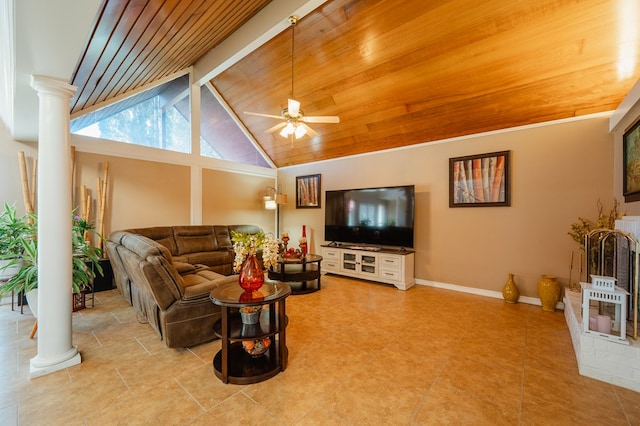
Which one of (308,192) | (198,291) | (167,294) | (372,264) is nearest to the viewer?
(167,294)

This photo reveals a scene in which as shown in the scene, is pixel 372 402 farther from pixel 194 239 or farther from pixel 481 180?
pixel 194 239

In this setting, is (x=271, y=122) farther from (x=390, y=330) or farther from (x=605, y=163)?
(x=605, y=163)

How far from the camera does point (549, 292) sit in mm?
3561

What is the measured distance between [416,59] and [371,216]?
282 centimetres

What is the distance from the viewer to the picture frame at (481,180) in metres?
4.12

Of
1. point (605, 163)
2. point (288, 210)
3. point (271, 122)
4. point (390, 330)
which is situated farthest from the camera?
point (288, 210)

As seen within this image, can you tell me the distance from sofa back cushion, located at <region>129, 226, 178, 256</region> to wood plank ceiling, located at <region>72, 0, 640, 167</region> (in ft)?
7.68

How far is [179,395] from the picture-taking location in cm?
193

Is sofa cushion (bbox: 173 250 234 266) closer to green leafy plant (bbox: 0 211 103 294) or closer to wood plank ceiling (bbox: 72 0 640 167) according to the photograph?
green leafy plant (bbox: 0 211 103 294)

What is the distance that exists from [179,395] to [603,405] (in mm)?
3029

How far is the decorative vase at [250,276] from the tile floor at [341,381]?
0.75m

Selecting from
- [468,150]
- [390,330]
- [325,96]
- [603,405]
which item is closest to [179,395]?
[390,330]

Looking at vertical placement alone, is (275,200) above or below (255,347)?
above

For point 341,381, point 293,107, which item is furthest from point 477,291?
point 293,107
